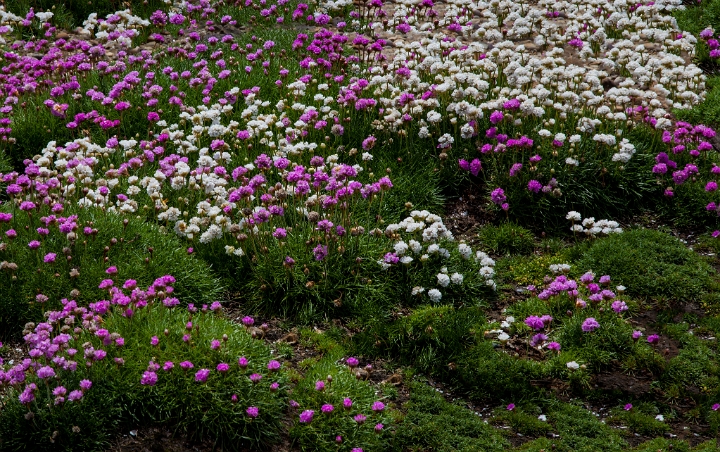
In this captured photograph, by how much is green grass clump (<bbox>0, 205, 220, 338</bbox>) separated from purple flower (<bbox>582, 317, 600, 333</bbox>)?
126 inches

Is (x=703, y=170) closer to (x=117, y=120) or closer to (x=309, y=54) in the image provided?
(x=309, y=54)

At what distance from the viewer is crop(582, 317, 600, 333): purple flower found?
21.7 feet

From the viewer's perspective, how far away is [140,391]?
219 inches

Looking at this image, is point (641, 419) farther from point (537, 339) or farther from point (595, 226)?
point (595, 226)

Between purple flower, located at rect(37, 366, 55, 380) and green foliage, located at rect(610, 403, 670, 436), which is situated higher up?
purple flower, located at rect(37, 366, 55, 380)

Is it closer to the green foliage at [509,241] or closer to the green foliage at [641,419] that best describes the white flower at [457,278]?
the green foliage at [509,241]

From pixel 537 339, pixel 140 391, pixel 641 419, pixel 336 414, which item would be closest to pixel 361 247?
pixel 537 339

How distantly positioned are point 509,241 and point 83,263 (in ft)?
13.6

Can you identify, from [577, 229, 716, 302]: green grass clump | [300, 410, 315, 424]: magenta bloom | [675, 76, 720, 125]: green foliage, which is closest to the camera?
[300, 410, 315, 424]: magenta bloom

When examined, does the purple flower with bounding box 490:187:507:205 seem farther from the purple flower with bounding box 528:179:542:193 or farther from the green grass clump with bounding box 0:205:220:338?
the green grass clump with bounding box 0:205:220:338

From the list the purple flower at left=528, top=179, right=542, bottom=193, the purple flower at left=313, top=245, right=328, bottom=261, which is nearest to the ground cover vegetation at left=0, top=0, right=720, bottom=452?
the purple flower at left=313, top=245, right=328, bottom=261

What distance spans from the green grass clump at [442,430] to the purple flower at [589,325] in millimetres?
1267

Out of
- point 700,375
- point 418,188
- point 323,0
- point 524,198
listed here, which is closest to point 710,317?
point 700,375

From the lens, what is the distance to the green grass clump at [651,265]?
7387 mm
